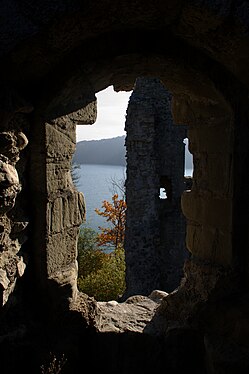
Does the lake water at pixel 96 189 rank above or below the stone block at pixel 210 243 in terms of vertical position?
below

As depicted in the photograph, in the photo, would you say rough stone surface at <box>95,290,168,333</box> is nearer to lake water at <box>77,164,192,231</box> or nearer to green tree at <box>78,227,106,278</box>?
green tree at <box>78,227,106,278</box>

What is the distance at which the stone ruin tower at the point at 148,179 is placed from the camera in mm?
9875

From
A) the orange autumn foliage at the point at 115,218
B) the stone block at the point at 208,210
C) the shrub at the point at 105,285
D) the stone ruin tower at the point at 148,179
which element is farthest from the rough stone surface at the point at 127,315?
the orange autumn foliage at the point at 115,218

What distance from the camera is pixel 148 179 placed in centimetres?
1002

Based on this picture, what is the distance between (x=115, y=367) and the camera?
2.55 metres

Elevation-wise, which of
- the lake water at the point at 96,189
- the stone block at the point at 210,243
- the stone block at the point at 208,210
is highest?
the stone block at the point at 208,210

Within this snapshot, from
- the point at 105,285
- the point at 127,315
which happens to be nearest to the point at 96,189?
the point at 105,285

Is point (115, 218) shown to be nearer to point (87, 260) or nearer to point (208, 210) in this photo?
point (87, 260)

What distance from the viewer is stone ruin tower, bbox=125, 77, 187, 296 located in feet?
32.4

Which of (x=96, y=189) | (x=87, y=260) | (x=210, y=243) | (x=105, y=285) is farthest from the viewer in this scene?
(x=96, y=189)

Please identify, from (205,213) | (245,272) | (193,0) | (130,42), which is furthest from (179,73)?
(245,272)

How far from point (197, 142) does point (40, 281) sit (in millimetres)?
1521

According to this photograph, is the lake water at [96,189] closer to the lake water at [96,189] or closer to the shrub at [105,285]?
the lake water at [96,189]

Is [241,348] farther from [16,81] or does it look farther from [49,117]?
[16,81]
